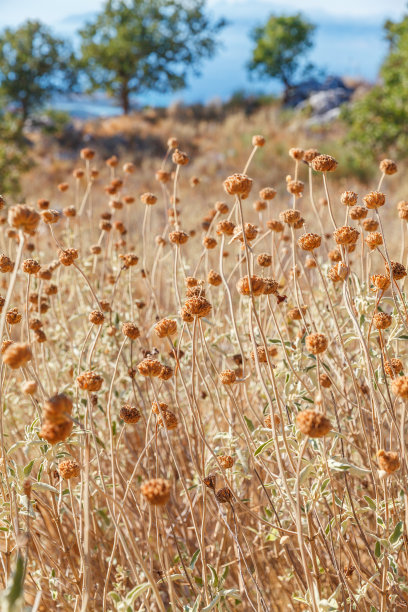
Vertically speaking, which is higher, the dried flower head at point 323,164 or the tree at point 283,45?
the tree at point 283,45

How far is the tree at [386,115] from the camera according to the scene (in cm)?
746

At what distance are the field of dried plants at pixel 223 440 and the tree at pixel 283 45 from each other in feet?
63.3

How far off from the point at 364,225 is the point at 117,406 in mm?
911

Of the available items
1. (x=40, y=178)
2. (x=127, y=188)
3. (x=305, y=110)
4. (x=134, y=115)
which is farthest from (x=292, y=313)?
(x=134, y=115)

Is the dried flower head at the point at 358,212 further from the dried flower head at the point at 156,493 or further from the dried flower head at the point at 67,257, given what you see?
the dried flower head at the point at 156,493

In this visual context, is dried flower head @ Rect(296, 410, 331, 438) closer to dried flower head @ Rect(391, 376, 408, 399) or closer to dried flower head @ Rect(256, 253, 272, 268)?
dried flower head @ Rect(391, 376, 408, 399)

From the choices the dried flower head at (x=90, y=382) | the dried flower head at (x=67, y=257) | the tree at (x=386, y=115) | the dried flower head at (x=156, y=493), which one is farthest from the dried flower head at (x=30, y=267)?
the tree at (x=386, y=115)

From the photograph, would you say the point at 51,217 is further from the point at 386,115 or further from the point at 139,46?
the point at 139,46

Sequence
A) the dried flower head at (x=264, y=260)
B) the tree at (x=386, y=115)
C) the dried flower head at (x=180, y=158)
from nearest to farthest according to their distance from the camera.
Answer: the dried flower head at (x=264, y=260) < the dried flower head at (x=180, y=158) < the tree at (x=386, y=115)

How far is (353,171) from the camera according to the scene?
9688 millimetres

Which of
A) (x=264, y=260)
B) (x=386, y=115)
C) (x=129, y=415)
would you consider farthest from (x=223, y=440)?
(x=386, y=115)

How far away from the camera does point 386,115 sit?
25.4 ft

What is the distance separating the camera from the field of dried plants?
0.86 meters

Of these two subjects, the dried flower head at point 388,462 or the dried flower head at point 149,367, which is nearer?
the dried flower head at point 388,462
